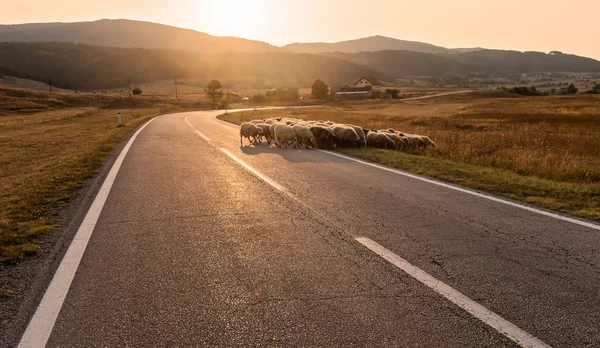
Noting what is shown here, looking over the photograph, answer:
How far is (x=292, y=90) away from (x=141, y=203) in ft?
320

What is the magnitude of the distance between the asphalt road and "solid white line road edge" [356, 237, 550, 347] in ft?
0.22

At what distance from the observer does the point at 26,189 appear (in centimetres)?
875

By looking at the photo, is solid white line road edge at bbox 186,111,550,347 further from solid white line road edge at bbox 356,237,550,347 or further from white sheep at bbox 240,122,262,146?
white sheep at bbox 240,122,262,146

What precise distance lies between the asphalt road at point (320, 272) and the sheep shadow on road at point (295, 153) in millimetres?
4712

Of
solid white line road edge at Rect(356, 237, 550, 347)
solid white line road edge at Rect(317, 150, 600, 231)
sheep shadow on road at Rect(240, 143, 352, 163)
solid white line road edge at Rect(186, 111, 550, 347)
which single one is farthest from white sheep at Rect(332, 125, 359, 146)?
solid white line road edge at Rect(356, 237, 550, 347)

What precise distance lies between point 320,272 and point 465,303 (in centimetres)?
135

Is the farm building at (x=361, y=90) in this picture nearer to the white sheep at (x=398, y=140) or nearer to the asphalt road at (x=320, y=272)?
the white sheep at (x=398, y=140)

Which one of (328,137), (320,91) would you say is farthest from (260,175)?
(320,91)

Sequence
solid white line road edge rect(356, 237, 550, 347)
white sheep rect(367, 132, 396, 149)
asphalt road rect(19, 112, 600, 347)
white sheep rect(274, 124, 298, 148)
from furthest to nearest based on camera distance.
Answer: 1. white sheep rect(367, 132, 396, 149)
2. white sheep rect(274, 124, 298, 148)
3. asphalt road rect(19, 112, 600, 347)
4. solid white line road edge rect(356, 237, 550, 347)

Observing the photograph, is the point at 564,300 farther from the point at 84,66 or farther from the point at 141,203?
the point at 84,66

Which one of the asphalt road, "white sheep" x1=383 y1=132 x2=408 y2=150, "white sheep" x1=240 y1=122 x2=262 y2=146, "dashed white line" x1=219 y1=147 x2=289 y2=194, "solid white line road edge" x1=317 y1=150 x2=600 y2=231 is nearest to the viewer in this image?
the asphalt road

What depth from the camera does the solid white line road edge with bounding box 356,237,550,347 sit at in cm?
305

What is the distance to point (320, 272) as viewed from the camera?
14.0ft

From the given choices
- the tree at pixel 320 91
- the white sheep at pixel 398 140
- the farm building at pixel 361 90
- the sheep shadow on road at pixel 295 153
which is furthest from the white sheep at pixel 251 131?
the farm building at pixel 361 90
